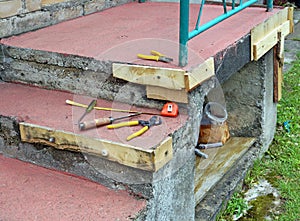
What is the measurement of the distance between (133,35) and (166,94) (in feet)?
3.16

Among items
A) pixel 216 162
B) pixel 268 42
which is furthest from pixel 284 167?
pixel 268 42

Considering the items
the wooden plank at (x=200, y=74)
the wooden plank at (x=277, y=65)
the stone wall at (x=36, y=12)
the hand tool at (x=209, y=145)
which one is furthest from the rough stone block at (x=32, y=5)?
the wooden plank at (x=277, y=65)

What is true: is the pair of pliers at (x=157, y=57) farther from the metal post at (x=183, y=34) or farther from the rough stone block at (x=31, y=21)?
the rough stone block at (x=31, y=21)

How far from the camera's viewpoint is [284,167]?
4.11m

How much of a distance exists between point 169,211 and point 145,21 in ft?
6.27

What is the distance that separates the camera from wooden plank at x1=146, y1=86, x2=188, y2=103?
262cm

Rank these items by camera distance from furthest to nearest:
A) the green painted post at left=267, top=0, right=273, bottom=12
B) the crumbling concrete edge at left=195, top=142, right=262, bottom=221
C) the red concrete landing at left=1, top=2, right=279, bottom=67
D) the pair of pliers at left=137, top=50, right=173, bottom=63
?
the green painted post at left=267, top=0, right=273, bottom=12, the crumbling concrete edge at left=195, top=142, right=262, bottom=221, the red concrete landing at left=1, top=2, right=279, bottom=67, the pair of pliers at left=137, top=50, right=173, bottom=63

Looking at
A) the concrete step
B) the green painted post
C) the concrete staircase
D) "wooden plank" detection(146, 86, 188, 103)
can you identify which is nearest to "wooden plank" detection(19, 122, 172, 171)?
the concrete staircase

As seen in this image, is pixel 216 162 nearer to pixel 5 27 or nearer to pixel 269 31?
pixel 269 31

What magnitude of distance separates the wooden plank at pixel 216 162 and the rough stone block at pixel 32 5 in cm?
182

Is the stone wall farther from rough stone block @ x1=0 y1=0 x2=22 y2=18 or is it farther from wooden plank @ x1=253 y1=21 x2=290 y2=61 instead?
wooden plank @ x1=253 y1=21 x2=290 y2=61

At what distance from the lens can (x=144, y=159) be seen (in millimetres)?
2279

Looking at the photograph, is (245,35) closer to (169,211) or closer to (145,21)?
(145,21)

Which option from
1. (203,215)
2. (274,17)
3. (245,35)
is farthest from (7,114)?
(274,17)
